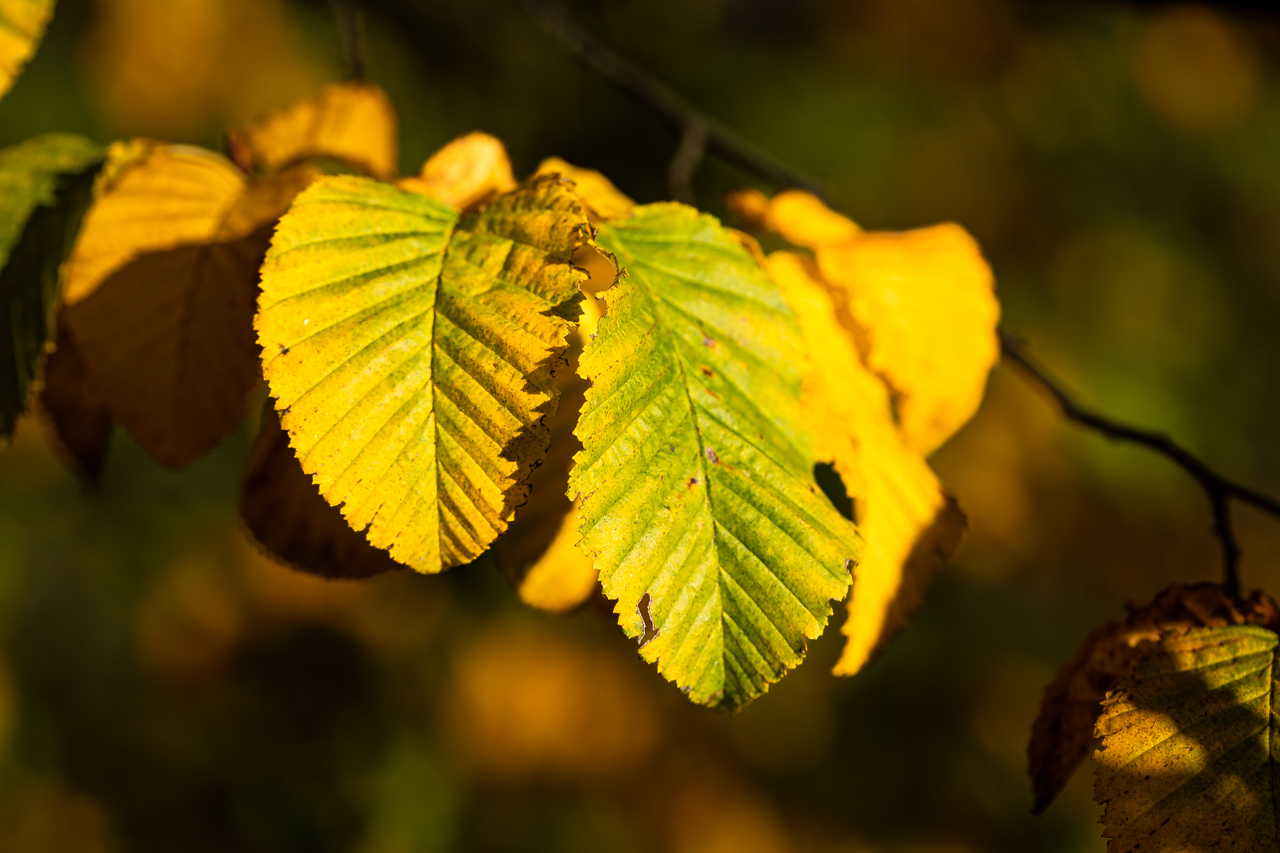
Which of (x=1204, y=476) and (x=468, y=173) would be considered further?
(x=1204, y=476)

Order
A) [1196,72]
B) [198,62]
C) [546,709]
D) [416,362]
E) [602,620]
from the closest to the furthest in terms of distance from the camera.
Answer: [416,362] < [602,620] < [546,709] < [198,62] < [1196,72]

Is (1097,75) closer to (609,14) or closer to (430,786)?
(609,14)

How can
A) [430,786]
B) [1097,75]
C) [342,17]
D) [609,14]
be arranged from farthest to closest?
1. [1097,75]
2. [609,14]
3. [430,786]
4. [342,17]

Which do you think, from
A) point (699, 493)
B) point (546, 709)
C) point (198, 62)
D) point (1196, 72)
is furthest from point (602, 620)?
point (1196, 72)

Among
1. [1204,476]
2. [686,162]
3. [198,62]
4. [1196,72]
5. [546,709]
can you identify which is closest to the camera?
[1204,476]

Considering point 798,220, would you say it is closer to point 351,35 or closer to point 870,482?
point 870,482

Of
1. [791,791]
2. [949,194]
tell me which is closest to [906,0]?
[949,194]

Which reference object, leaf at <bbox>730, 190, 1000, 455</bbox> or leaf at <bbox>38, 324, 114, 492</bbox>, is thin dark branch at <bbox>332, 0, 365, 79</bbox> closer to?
leaf at <bbox>38, 324, 114, 492</bbox>
